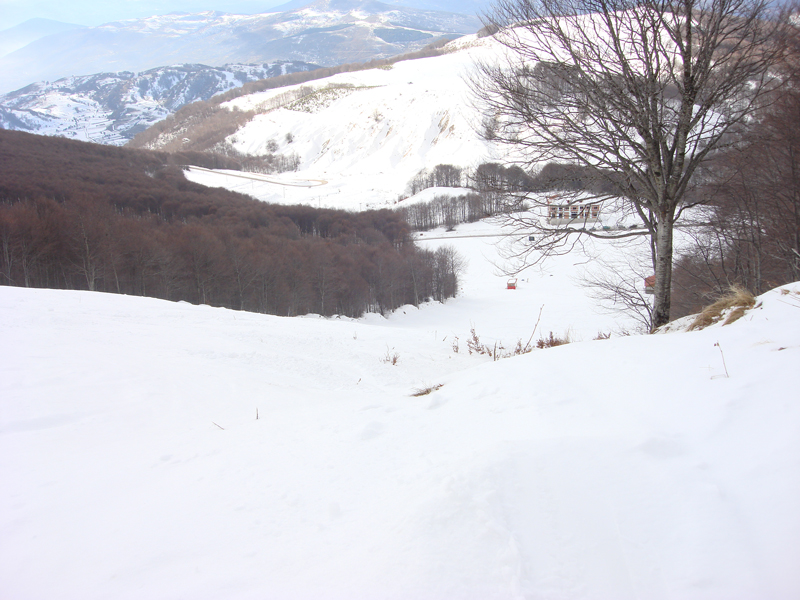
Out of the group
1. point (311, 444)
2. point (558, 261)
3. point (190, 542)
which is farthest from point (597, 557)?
point (558, 261)

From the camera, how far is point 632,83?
5660mm

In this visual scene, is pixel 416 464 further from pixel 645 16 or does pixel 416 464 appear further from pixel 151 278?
pixel 151 278

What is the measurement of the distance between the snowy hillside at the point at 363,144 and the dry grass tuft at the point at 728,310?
11132cm

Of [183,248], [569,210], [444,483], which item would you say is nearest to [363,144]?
[183,248]

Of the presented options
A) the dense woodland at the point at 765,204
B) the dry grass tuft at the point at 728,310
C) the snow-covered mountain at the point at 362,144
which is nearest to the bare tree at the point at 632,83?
the dry grass tuft at the point at 728,310

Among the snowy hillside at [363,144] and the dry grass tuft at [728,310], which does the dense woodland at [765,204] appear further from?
the snowy hillside at [363,144]

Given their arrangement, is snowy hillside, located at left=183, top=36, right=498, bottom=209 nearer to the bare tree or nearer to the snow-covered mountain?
A: the snow-covered mountain

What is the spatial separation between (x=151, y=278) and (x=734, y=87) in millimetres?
51748

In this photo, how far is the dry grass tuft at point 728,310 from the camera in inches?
167

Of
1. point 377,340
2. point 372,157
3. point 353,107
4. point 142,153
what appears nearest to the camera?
point 377,340

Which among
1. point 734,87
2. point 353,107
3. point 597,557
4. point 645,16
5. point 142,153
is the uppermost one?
point 353,107

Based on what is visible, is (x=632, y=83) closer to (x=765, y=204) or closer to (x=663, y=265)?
(x=663, y=265)

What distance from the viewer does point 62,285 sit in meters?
45.1

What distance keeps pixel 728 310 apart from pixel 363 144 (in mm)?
178450
